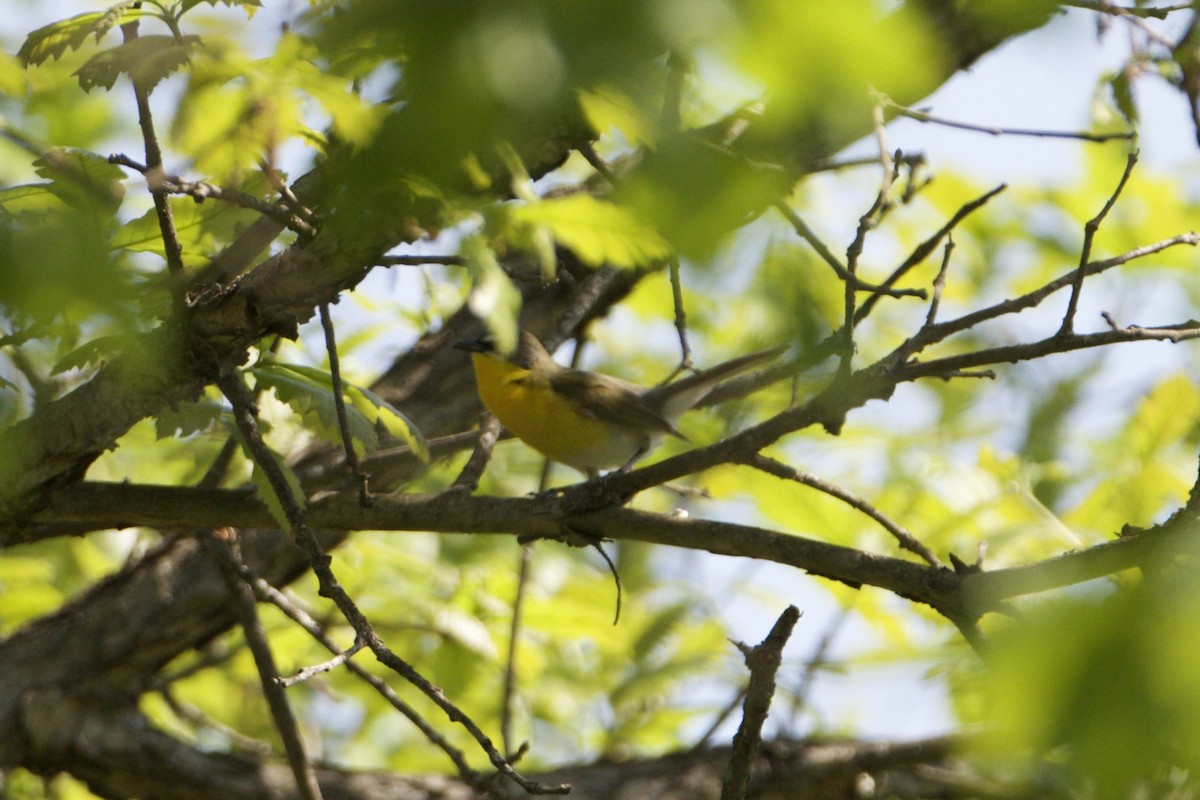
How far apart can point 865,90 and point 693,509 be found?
221 inches

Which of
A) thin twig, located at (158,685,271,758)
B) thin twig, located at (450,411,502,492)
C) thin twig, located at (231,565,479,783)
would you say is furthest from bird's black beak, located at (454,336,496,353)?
thin twig, located at (158,685,271,758)

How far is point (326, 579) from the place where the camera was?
3039mm

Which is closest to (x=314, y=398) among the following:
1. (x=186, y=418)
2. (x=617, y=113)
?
(x=186, y=418)

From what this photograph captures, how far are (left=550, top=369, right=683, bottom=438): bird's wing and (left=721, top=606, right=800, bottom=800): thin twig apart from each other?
9.62 ft

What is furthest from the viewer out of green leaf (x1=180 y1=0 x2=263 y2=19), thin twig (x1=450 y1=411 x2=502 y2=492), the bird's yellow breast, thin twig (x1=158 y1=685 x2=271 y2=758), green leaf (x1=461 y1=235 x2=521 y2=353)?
the bird's yellow breast

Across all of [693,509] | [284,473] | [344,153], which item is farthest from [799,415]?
[693,509]

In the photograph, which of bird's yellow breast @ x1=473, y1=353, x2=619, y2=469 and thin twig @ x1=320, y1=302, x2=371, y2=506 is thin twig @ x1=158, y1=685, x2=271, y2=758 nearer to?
bird's yellow breast @ x1=473, y1=353, x2=619, y2=469

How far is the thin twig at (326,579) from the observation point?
9.55ft

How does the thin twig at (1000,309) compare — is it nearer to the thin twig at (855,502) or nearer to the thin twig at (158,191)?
the thin twig at (855,502)

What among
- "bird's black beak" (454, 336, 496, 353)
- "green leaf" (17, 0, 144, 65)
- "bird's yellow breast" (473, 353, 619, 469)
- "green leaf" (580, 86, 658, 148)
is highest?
"bird's yellow breast" (473, 353, 619, 469)

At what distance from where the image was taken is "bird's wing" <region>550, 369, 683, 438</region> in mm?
6160

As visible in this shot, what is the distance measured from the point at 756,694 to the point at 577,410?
3325mm

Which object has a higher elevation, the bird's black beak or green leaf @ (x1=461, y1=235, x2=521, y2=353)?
the bird's black beak

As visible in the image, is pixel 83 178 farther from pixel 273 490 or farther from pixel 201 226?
pixel 273 490
